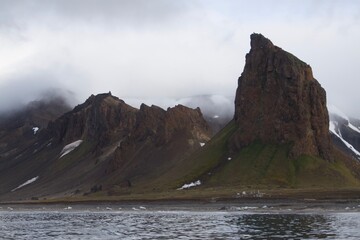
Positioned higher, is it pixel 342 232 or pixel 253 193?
pixel 253 193

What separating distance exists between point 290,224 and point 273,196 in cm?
9628

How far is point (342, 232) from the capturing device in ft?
237

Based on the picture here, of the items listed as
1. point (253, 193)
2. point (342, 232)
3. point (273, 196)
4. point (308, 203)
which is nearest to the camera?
point (342, 232)

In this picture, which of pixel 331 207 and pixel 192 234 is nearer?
pixel 192 234

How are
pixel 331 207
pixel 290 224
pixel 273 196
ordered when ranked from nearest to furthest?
pixel 290 224, pixel 331 207, pixel 273 196

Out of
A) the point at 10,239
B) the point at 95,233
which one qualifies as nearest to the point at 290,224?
the point at 95,233

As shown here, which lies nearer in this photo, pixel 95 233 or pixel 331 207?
pixel 95 233

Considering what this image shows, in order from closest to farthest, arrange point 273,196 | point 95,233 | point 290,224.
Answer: point 95,233
point 290,224
point 273,196

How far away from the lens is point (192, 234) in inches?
2928

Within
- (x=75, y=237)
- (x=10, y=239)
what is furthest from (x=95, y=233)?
(x=10, y=239)

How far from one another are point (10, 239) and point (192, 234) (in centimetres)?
2273

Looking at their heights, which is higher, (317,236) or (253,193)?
(253,193)

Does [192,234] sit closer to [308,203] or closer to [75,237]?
[75,237]

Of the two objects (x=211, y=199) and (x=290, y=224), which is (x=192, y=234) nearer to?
(x=290, y=224)
